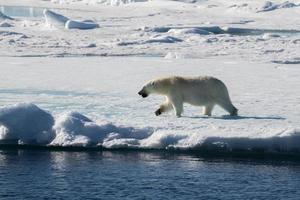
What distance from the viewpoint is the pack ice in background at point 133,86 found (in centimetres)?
815

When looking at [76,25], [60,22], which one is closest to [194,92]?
[76,25]

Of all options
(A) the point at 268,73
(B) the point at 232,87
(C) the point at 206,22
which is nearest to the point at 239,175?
(B) the point at 232,87

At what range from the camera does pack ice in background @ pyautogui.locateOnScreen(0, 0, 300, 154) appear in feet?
26.7

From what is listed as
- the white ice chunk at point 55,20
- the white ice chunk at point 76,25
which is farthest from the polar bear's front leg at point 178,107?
the white ice chunk at point 55,20

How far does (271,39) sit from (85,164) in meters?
17.8

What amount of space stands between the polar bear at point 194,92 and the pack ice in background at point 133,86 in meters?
0.19

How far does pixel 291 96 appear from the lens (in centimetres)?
1103

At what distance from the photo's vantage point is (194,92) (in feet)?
30.0

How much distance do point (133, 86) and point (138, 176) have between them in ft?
17.3

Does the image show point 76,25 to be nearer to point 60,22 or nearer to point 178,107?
point 60,22

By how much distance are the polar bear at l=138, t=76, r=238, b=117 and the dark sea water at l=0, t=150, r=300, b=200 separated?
1.41 metres

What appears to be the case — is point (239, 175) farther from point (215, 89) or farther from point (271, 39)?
point (271, 39)

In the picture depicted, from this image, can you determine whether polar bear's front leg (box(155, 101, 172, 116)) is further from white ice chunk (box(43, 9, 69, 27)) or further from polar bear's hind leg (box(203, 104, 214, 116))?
white ice chunk (box(43, 9, 69, 27))

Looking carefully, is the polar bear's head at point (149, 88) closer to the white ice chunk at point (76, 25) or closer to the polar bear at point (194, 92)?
the polar bear at point (194, 92)
